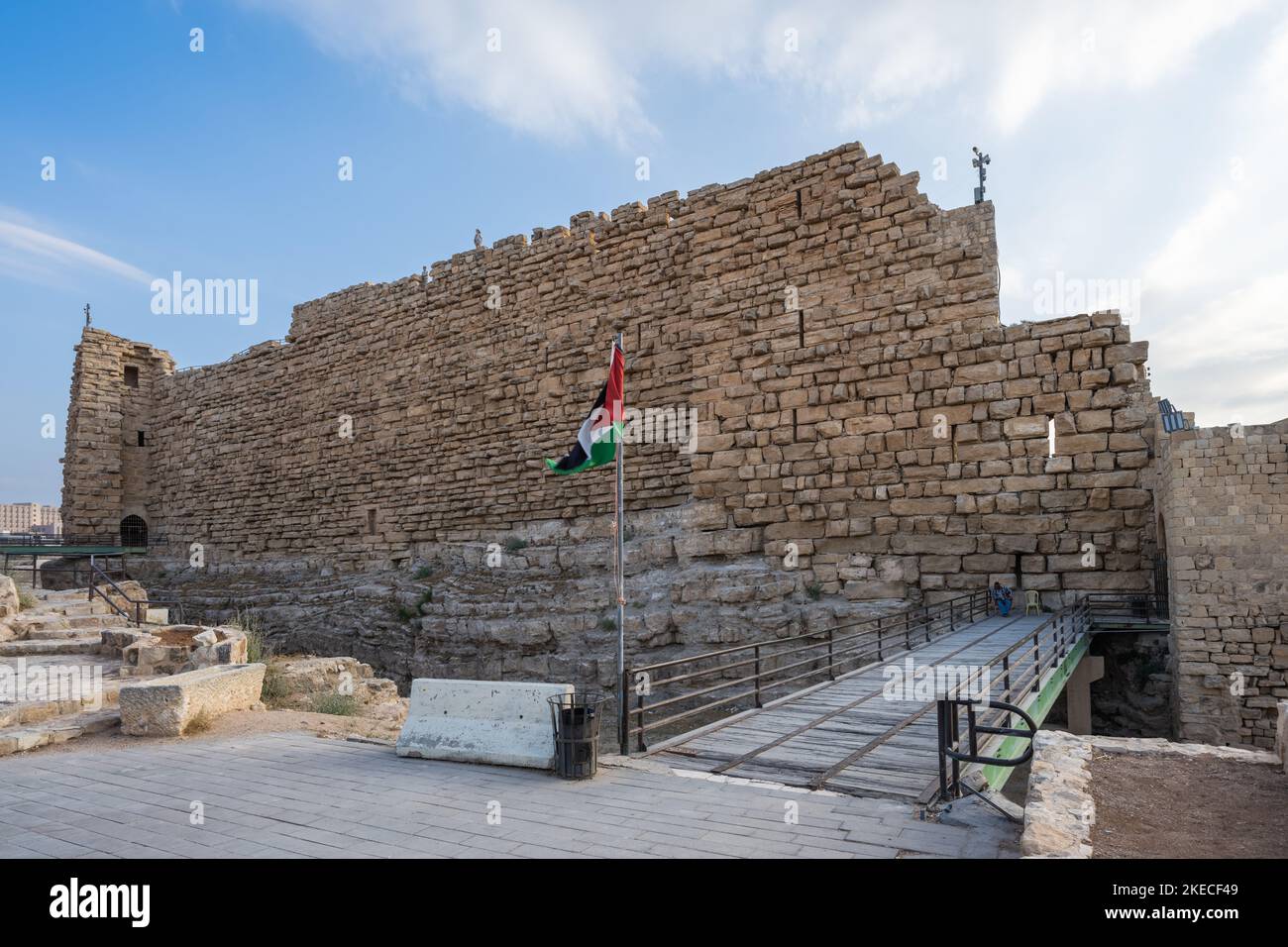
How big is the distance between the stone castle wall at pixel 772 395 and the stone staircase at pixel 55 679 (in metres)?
7.55

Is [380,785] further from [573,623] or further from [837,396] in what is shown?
[837,396]

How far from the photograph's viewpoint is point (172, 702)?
6.58m

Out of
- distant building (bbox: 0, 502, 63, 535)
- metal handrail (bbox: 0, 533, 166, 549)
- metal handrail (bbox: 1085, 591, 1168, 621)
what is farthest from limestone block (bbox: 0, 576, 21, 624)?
distant building (bbox: 0, 502, 63, 535)

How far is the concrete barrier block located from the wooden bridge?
0.65m

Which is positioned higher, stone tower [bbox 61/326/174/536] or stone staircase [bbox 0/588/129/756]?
stone tower [bbox 61/326/174/536]

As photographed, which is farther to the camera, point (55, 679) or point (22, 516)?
point (22, 516)

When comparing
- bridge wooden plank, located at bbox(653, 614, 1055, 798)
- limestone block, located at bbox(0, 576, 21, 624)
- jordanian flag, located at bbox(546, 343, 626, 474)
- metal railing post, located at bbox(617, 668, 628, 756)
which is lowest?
bridge wooden plank, located at bbox(653, 614, 1055, 798)

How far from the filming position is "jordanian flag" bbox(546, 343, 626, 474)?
7176 mm

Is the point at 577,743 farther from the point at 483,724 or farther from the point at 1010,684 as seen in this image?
the point at 1010,684

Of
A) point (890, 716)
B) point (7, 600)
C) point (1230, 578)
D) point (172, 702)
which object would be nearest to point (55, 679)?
point (172, 702)

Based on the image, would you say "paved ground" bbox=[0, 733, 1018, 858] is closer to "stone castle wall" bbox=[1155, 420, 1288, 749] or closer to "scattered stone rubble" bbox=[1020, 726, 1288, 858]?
"scattered stone rubble" bbox=[1020, 726, 1288, 858]

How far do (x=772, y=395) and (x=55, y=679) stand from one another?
10.5 metres

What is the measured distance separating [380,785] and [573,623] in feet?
27.0

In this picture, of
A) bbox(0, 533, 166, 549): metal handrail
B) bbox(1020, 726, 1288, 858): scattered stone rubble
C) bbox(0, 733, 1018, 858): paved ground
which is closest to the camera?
bbox(1020, 726, 1288, 858): scattered stone rubble
